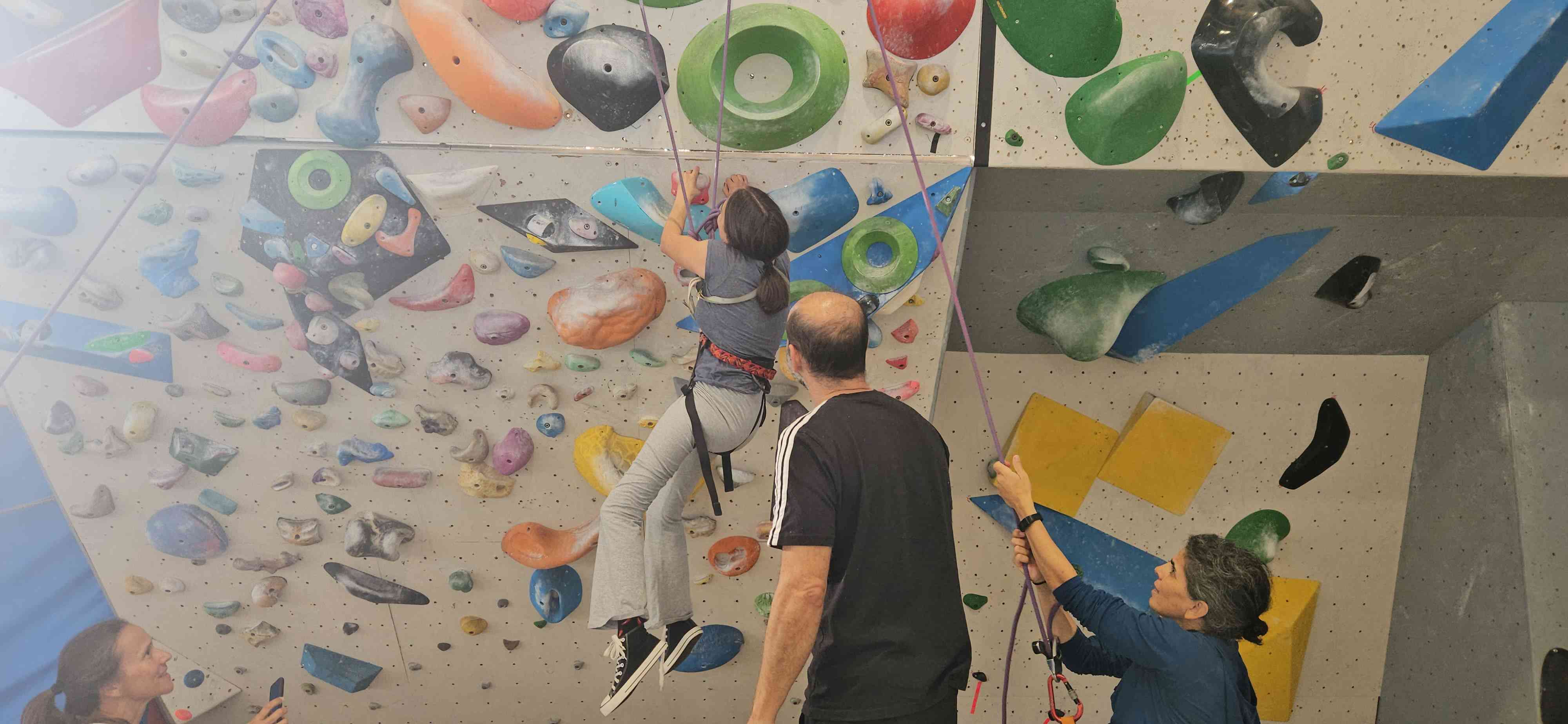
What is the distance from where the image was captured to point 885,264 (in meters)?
2.37

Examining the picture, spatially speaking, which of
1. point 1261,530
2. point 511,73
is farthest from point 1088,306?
point 511,73

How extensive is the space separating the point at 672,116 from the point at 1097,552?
6.52 feet

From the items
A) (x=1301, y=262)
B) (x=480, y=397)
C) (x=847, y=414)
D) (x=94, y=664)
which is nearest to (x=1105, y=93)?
(x=1301, y=262)

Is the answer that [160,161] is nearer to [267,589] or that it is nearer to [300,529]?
[300,529]

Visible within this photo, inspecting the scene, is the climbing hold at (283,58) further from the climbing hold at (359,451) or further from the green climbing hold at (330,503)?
the green climbing hold at (330,503)

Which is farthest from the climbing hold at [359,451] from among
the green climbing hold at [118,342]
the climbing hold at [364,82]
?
the climbing hold at [364,82]

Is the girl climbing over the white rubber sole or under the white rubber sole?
over

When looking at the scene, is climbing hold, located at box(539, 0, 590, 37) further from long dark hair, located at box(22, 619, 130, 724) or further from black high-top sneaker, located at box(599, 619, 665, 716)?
long dark hair, located at box(22, 619, 130, 724)

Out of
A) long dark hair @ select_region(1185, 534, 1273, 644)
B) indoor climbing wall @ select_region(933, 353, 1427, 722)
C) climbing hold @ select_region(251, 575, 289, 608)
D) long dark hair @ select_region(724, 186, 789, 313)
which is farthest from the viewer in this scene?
indoor climbing wall @ select_region(933, 353, 1427, 722)

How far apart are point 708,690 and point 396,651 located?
3.30ft

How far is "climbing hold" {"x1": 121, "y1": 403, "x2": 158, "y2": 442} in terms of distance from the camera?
2.42m

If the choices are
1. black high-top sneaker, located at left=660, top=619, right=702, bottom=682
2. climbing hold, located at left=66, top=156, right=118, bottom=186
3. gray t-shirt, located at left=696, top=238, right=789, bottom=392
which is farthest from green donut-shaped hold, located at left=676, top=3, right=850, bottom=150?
climbing hold, located at left=66, top=156, right=118, bottom=186

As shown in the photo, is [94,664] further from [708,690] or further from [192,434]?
[708,690]

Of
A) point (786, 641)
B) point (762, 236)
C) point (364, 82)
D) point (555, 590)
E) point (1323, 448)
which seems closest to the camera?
point (786, 641)
